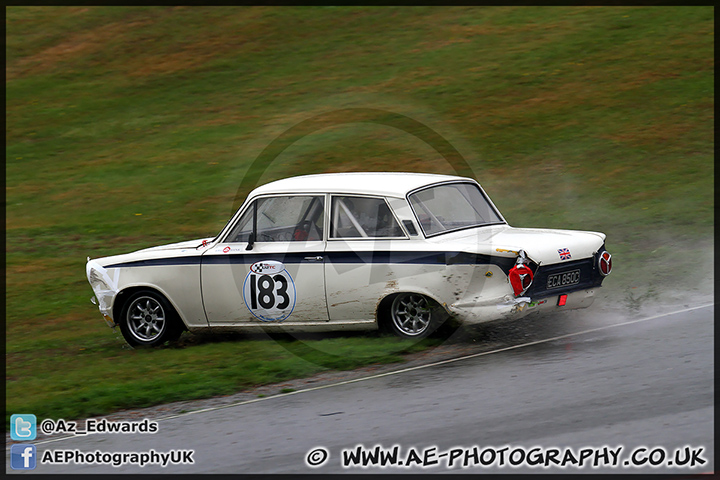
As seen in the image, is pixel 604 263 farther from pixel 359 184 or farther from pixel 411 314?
pixel 359 184

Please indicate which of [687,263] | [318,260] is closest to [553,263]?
[318,260]

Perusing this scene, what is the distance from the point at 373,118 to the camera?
22500mm

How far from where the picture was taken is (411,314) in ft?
29.8

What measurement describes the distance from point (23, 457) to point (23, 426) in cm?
91

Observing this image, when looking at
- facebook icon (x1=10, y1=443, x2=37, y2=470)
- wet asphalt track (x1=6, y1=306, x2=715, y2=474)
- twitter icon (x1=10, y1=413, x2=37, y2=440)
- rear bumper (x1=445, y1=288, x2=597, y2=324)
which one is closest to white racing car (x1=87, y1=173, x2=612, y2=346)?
rear bumper (x1=445, y1=288, x2=597, y2=324)

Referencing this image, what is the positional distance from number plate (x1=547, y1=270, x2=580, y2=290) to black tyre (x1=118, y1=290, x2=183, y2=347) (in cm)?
415

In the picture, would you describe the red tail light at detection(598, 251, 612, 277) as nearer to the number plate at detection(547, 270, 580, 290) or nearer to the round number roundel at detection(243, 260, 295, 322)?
the number plate at detection(547, 270, 580, 290)

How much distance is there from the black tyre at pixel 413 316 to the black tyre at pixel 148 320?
8.41 ft

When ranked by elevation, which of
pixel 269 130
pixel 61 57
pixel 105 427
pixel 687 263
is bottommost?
pixel 105 427

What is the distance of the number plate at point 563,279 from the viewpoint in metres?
8.75

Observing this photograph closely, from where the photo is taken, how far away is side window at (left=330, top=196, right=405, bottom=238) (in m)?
9.18

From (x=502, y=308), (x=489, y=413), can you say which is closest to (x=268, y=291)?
(x=502, y=308)

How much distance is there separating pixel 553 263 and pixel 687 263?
404 centimetres

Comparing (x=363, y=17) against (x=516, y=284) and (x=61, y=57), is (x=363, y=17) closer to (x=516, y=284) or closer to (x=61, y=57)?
(x=61, y=57)
